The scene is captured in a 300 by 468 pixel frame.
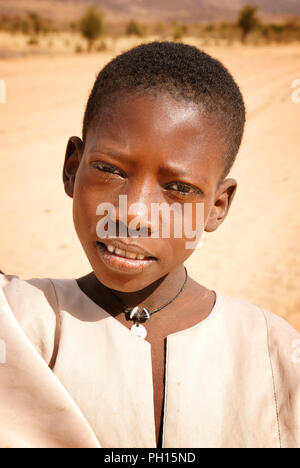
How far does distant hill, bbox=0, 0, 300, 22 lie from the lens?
60.1m

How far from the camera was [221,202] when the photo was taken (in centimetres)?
165

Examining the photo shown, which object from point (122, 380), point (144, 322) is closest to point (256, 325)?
point (144, 322)

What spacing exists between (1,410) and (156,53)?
3.87 feet

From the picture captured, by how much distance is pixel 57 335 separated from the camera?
1475 millimetres

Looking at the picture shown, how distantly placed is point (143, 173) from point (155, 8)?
90.7 m

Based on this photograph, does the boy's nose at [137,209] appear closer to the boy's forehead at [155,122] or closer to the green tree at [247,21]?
the boy's forehead at [155,122]

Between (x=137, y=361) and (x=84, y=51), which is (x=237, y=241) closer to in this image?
(x=137, y=361)

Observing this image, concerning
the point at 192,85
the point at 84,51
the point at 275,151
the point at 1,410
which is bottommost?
the point at 1,410

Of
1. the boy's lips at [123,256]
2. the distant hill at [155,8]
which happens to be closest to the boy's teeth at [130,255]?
the boy's lips at [123,256]

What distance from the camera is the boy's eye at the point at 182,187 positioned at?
1345 mm

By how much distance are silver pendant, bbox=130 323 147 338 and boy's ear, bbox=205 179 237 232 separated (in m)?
0.43

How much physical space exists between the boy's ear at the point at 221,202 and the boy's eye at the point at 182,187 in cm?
20

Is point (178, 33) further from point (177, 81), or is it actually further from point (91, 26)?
point (177, 81)

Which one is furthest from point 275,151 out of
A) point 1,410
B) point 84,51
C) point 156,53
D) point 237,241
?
point 84,51
